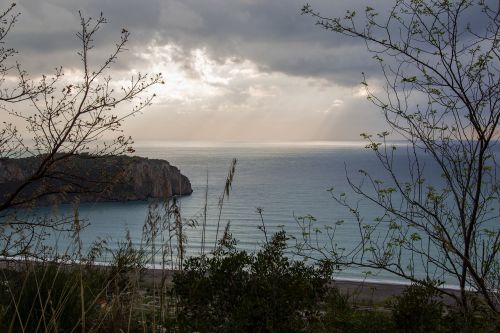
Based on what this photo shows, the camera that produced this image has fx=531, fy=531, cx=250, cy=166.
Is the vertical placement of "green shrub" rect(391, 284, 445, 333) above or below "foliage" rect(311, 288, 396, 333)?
above

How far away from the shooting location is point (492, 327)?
→ 479cm

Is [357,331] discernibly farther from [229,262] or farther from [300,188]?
[300,188]

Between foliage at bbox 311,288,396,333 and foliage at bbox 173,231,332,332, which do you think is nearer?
foliage at bbox 173,231,332,332

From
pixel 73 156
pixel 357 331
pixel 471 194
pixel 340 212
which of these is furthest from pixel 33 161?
pixel 340 212

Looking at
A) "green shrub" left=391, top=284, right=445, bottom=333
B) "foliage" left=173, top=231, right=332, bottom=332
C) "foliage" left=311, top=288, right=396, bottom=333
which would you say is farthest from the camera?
"foliage" left=311, top=288, right=396, bottom=333

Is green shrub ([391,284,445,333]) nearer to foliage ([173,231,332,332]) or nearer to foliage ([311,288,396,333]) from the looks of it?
foliage ([311,288,396,333])

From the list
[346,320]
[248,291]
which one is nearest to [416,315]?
[346,320]

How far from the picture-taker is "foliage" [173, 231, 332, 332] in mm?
4336

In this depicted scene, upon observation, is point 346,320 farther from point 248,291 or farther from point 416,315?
point 248,291

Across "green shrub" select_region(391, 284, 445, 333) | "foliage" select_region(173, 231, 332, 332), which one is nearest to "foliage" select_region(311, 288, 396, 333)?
"green shrub" select_region(391, 284, 445, 333)

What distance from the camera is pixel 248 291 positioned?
4449mm

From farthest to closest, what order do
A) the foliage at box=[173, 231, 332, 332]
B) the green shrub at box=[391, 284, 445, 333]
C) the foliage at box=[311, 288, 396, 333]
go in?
the foliage at box=[311, 288, 396, 333]
the green shrub at box=[391, 284, 445, 333]
the foliage at box=[173, 231, 332, 332]

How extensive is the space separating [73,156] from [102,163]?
1.67ft

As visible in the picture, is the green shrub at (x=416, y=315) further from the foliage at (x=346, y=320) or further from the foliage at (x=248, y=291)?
the foliage at (x=248, y=291)
